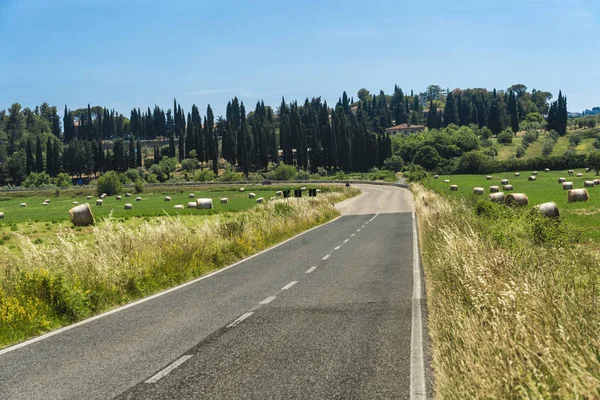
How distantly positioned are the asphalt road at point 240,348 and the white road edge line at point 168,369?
1 cm

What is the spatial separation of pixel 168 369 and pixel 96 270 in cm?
631

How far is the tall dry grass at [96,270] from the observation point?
10406mm

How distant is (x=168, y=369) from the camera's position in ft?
23.1

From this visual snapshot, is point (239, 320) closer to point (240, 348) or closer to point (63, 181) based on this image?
point (240, 348)

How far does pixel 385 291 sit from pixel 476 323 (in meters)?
6.49

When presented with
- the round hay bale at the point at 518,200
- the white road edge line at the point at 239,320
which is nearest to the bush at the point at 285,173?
the round hay bale at the point at 518,200

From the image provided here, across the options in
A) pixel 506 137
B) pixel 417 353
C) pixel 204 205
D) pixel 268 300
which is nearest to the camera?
pixel 417 353

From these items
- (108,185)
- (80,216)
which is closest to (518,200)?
(80,216)

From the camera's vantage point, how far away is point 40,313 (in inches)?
408

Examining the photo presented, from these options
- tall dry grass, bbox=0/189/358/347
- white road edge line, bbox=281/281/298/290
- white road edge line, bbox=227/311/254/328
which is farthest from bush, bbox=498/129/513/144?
white road edge line, bbox=227/311/254/328

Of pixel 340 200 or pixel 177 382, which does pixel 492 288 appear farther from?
pixel 340 200

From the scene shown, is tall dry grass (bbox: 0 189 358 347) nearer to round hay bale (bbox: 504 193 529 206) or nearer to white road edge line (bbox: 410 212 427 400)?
white road edge line (bbox: 410 212 427 400)

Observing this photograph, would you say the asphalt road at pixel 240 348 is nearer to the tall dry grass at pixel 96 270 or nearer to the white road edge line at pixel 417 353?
the white road edge line at pixel 417 353

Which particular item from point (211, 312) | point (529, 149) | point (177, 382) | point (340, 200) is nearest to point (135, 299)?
point (211, 312)
